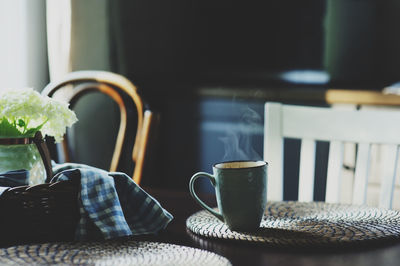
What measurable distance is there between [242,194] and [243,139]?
1659mm

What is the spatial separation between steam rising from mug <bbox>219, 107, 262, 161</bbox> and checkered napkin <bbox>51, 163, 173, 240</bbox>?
1537 mm

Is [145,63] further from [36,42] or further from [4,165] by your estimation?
[4,165]

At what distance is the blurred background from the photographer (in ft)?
7.69

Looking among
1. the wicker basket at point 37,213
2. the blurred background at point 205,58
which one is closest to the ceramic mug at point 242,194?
the wicker basket at point 37,213

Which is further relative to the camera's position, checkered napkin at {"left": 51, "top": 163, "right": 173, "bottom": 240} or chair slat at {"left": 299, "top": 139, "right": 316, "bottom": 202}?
chair slat at {"left": 299, "top": 139, "right": 316, "bottom": 202}

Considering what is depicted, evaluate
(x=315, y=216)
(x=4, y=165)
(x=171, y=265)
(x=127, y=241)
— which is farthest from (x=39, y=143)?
(x=315, y=216)

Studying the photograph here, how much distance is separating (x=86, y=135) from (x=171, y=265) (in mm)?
1837

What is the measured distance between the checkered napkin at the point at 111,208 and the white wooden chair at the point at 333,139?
0.41m

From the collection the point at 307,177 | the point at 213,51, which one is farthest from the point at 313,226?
the point at 213,51

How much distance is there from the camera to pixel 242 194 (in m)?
0.81

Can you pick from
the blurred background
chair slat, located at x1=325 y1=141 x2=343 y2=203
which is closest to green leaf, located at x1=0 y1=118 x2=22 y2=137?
chair slat, located at x1=325 y1=141 x2=343 y2=203

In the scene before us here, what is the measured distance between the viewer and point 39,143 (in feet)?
2.91

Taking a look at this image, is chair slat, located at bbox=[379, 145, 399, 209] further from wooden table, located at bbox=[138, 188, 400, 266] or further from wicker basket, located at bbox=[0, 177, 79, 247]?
wicker basket, located at bbox=[0, 177, 79, 247]

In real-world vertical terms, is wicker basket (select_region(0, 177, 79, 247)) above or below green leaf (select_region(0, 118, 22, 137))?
below
